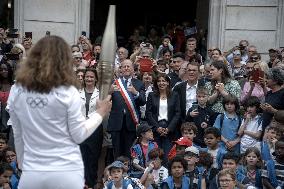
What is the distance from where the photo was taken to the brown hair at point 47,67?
507cm

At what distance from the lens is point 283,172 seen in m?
8.95

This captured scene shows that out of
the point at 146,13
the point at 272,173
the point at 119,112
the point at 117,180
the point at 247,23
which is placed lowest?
the point at 117,180

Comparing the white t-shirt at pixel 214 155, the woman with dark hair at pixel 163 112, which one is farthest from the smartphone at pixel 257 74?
the white t-shirt at pixel 214 155

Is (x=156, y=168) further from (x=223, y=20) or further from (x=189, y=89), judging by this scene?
(x=223, y=20)

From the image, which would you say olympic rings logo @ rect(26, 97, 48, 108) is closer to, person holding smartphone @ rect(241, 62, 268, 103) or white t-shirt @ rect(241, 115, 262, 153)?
white t-shirt @ rect(241, 115, 262, 153)

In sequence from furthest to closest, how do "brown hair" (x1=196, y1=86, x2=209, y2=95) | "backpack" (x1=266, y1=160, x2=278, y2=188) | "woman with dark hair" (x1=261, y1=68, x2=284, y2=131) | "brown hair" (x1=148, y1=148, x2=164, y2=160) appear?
→ "brown hair" (x1=196, y1=86, x2=209, y2=95) → "woman with dark hair" (x1=261, y1=68, x2=284, y2=131) → "brown hair" (x1=148, y1=148, x2=164, y2=160) → "backpack" (x1=266, y1=160, x2=278, y2=188)

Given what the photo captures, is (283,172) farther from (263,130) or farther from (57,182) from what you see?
(57,182)

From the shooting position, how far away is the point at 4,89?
38.2ft

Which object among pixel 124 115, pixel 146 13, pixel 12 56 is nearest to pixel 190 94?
pixel 124 115

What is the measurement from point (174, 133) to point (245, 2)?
631 cm

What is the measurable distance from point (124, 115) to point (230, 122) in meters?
1.48

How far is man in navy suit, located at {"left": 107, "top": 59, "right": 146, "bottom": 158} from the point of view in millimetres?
10891

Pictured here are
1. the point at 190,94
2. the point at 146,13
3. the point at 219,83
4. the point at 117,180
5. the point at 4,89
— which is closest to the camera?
the point at 117,180

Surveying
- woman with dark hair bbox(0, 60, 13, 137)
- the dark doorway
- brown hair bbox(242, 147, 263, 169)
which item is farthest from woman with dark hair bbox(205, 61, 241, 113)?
the dark doorway
